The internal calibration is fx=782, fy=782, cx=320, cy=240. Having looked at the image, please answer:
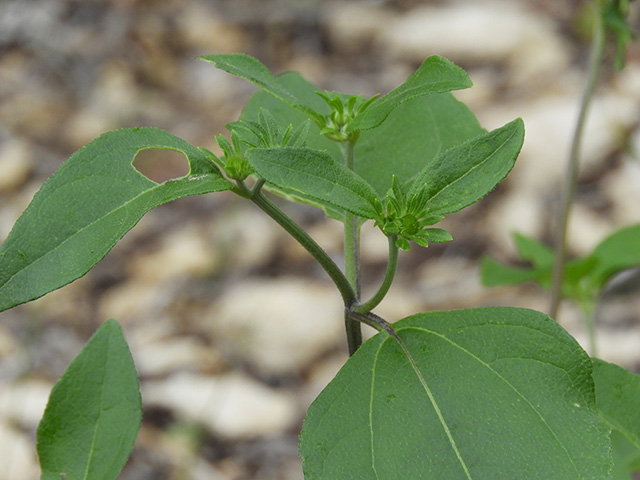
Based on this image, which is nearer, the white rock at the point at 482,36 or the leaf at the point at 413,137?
the leaf at the point at 413,137

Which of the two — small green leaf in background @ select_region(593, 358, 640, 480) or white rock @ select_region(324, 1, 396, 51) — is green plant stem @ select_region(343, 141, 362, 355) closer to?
small green leaf in background @ select_region(593, 358, 640, 480)

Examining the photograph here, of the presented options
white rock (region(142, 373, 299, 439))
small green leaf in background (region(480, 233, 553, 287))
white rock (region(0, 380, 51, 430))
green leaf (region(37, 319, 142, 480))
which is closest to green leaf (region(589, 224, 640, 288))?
small green leaf in background (region(480, 233, 553, 287))

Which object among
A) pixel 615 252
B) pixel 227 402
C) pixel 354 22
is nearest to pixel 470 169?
→ pixel 615 252

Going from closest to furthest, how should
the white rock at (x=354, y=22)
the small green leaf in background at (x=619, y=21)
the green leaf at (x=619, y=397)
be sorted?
the green leaf at (x=619, y=397) → the small green leaf in background at (x=619, y=21) → the white rock at (x=354, y=22)

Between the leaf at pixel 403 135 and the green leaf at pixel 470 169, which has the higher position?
the leaf at pixel 403 135

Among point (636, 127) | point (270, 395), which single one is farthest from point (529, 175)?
point (270, 395)

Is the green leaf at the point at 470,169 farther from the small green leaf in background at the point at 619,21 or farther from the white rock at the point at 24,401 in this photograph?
the white rock at the point at 24,401

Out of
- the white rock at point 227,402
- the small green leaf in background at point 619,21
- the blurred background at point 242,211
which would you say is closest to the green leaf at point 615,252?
the small green leaf in background at point 619,21

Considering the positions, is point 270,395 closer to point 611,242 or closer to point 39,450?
point 611,242
